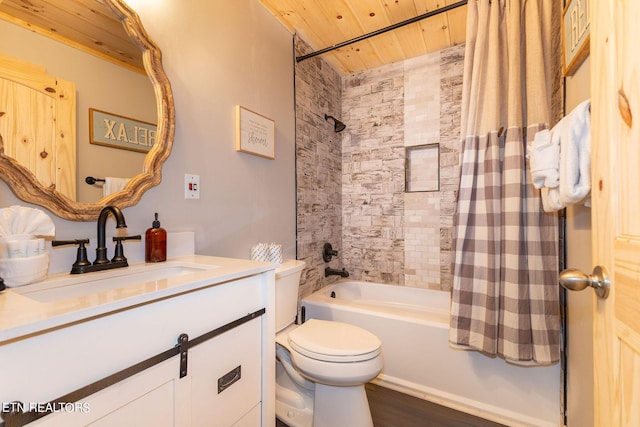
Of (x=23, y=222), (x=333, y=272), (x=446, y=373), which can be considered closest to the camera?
(x=23, y=222)

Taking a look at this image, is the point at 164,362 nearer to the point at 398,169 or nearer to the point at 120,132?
the point at 120,132

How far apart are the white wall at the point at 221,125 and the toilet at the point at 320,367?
0.43 metres

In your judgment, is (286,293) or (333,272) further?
(333,272)

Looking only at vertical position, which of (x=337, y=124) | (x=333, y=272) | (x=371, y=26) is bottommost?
(x=333, y=272)

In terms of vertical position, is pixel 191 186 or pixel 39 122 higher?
pixel 39 122

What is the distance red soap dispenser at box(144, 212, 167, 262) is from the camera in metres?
1.15

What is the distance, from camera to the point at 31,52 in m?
0.91

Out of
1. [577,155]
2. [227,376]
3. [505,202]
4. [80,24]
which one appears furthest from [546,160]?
[80,24]

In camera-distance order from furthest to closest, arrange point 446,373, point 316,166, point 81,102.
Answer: point 316,166
point 446,373
point 81,102

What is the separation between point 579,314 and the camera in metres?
1.24

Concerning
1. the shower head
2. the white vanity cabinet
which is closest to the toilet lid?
the white vanity cabinet

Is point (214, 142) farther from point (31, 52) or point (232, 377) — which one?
point (232, 377)

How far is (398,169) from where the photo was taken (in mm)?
2650

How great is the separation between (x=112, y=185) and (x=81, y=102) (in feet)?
1.01
